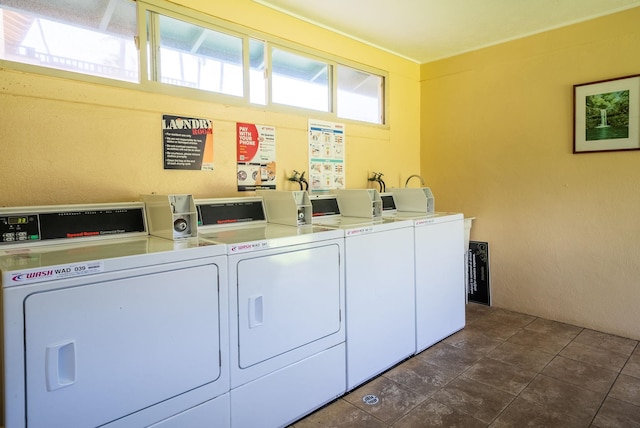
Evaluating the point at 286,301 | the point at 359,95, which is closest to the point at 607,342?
the point at 286,301

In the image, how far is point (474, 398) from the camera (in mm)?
2234

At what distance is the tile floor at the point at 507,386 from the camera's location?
204cm

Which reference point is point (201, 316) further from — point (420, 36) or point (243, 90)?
point (420, 36)

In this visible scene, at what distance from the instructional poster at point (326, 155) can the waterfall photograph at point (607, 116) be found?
211cm

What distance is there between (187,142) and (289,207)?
0.81 meters

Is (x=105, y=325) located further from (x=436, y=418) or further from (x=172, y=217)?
(x=436, y=418)

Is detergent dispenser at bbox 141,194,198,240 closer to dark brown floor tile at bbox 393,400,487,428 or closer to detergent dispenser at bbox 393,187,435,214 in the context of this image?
dark brown floor tile at bbox 393,400,487,428

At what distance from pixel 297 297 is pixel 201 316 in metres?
0.54

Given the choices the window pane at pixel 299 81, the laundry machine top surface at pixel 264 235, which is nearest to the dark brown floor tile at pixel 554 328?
the laundry machine top surface at pixel 264 235

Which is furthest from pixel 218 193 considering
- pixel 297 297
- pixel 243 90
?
pixel 297 297

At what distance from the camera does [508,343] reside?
9.81ft

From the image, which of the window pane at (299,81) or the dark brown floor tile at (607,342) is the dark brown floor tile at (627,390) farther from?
the window pane at (299,81)

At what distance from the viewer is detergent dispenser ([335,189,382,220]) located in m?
2.83

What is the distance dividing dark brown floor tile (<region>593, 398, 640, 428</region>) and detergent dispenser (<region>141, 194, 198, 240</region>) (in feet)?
7.95
